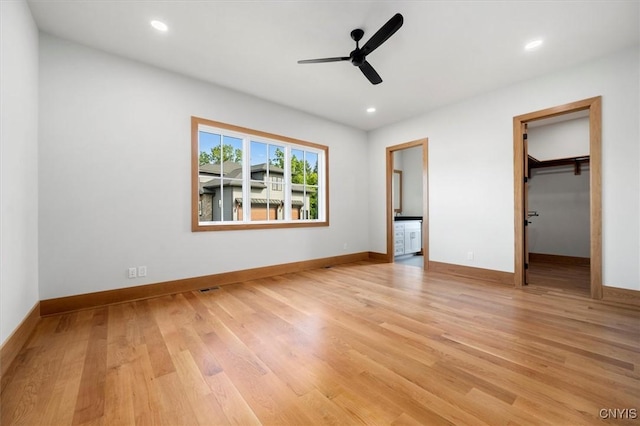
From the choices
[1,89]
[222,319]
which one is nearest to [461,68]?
[222,319]

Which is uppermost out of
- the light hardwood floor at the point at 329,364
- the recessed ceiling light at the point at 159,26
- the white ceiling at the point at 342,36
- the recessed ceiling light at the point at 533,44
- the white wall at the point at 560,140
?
the recessed ceiling light at the point at 159,26

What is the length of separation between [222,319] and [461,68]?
3934 mm

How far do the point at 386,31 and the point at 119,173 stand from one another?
3.08 metres

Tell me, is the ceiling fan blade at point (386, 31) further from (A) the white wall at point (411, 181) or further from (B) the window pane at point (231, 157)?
(A) the white wall at point (411, 181)

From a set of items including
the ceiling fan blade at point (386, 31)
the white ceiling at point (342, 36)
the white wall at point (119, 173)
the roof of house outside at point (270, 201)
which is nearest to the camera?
the ceiling fan blade at point (386, 31)

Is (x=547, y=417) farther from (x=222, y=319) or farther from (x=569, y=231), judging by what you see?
(x=569, y=231)

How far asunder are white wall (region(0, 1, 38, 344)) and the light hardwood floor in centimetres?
41

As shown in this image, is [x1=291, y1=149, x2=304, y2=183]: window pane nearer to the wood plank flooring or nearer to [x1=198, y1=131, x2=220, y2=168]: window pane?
[x1=198, y1=131, x2=220, y2=168]: window pane

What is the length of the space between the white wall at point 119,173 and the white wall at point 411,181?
15.3ft

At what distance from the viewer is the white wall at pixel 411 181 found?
22.6ft

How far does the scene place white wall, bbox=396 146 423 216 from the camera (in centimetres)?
689

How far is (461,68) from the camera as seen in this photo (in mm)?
3174

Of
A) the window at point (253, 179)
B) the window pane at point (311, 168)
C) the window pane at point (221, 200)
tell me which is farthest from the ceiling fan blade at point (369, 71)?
the window pane at point (221, 200)

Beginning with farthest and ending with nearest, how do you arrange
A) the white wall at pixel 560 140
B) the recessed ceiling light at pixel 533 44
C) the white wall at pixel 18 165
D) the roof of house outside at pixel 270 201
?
the white wall at pixel 560 140
the roof of house outside at pixel 270 201
the recessed ceiling light at pixel 533 44
the white wall at pixel 18 165
